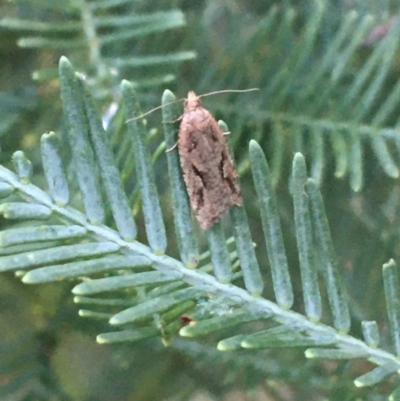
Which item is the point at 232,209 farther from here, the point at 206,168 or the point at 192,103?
the point at 192,103

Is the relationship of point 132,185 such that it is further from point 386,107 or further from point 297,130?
point 386,107

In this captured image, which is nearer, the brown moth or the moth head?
the brown moth

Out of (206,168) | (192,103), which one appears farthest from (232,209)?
(192,103)

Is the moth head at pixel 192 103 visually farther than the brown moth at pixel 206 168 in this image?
Yes

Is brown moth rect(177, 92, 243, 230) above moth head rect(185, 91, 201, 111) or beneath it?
beneath

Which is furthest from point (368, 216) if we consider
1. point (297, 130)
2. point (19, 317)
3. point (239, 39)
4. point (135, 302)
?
point (19, 317)
